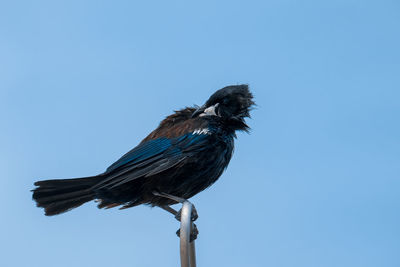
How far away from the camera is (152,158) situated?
5.46 m

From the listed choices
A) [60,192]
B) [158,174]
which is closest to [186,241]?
[158,174]

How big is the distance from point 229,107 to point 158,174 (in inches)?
32.2

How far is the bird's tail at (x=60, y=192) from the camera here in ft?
18.1

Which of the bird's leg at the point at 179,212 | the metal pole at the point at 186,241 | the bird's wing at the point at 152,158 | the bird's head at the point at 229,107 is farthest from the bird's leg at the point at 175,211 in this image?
the bird's head at the point at 229,107

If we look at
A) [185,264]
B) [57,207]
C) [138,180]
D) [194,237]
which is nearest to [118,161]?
[138,180]

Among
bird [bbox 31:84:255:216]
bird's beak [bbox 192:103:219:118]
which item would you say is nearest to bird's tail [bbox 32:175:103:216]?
bird [bbox 31:84:255:216]

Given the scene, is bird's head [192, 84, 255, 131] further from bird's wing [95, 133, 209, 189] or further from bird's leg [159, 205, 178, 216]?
bird's leg [159, 205, 178, 216]

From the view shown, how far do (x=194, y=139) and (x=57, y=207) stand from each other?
3.67 feet

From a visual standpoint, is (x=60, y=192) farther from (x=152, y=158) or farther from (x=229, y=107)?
(x=229, y=107)

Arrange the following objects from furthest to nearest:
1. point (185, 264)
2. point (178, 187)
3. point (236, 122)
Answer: point (236, 122) → point (178, 187) → point (185, 264)

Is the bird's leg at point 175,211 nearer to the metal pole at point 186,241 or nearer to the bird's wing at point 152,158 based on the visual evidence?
the bird's wing at point 152,158

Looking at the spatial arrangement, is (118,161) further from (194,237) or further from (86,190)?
(194,237)

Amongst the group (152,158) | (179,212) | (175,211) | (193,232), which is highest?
(152,158)

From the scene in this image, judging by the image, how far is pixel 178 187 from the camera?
5445 mm
